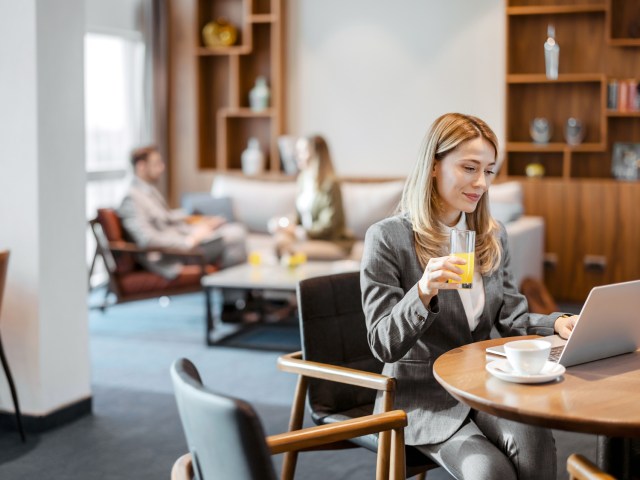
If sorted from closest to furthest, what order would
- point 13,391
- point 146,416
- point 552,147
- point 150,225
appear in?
point 13,391 → point 146,416 → point 150,225 → point 552,147

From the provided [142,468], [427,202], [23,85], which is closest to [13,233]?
[23,85]

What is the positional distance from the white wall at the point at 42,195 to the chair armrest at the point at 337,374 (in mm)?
1561

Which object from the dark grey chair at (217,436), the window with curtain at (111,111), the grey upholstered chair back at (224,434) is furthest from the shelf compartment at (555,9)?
the grey upholstered chair back at (224,434)

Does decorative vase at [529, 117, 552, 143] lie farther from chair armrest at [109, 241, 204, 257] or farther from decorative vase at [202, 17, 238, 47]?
chair armrest at [109, 241, 204, 257]

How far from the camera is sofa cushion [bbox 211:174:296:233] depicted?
7.25 metres

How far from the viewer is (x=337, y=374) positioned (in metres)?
2.52

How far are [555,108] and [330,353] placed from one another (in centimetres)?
496

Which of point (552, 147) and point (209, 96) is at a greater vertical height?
point (209, 96)

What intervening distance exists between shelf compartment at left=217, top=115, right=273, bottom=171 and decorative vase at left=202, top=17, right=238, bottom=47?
64 cm

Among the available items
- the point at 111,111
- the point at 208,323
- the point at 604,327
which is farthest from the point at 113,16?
the point at 604,327

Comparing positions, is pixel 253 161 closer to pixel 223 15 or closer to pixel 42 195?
pixel 223 15

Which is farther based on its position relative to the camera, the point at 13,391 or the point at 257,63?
the point at 257,63

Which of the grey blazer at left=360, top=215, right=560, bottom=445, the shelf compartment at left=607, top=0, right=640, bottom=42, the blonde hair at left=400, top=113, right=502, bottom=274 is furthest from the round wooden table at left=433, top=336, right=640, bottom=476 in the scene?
the shelf compartment at left=607, top=0, right=640, bottom=42

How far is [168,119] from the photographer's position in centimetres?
825
